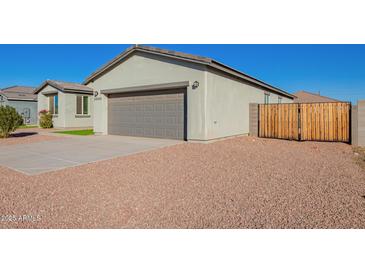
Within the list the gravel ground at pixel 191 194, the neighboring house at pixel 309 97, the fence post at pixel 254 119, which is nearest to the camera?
the gravel ground at pixel 191 194

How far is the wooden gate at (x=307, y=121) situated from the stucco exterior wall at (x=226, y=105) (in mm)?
1121

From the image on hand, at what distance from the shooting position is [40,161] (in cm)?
717

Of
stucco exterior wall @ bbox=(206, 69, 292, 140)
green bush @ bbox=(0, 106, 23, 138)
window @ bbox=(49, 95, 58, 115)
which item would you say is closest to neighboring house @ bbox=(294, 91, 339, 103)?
stucco exterior wall @ bbox=(206, 69, 292, 140)

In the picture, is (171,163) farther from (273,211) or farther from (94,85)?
(94,85)

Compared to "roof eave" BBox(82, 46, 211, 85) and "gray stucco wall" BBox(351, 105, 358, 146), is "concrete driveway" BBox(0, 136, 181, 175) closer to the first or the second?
"roof eave" BBox(82, 46, 211, 85)

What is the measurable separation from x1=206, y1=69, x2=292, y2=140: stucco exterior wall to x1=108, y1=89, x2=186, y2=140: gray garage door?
52.0 inches

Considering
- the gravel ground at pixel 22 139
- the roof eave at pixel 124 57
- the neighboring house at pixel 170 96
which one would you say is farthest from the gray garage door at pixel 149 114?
the gravel ground at pixel 22 139

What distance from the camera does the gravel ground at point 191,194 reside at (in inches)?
134

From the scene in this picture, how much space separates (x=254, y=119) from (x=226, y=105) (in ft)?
9.07

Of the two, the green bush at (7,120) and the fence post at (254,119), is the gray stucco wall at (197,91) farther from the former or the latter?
the green bush at (7,120)

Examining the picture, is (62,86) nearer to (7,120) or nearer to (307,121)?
(7,120)

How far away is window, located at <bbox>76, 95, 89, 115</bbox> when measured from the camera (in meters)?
19.9

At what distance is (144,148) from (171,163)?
2626 mm

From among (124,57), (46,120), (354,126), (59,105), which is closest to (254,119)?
(354,126)
